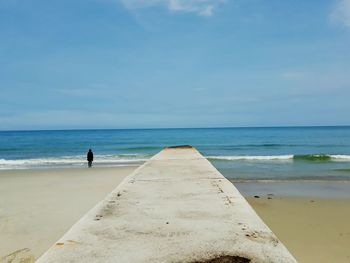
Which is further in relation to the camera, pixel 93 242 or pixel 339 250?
pixel 339 250

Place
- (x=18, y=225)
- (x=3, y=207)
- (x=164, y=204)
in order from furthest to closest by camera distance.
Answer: (x=3, y=207)
(x=18, y=225)
(x=164, y=204)

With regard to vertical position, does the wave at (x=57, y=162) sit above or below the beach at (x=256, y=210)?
below

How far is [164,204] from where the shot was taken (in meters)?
3.50

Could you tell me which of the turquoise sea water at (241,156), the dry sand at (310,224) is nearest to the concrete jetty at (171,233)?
the dry sand at (310,224)

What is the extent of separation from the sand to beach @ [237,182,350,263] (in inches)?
177

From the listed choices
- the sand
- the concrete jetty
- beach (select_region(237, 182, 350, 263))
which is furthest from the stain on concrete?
the sand

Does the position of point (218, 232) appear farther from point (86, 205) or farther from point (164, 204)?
point (86, 205)

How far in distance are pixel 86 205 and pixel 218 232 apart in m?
7.73

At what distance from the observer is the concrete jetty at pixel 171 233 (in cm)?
201

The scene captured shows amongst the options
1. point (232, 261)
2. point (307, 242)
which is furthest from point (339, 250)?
point (232, 261)

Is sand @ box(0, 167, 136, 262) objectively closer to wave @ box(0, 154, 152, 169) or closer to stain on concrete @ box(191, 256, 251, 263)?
stain on concrete @ box(191, 256, 251, 263)

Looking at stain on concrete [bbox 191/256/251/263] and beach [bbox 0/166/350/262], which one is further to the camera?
beach [bbox 0/166/350/262]

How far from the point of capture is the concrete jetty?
2008 mm

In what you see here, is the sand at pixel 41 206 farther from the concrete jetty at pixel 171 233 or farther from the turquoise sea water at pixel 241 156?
the turquoise sea water at pixel 241 156
